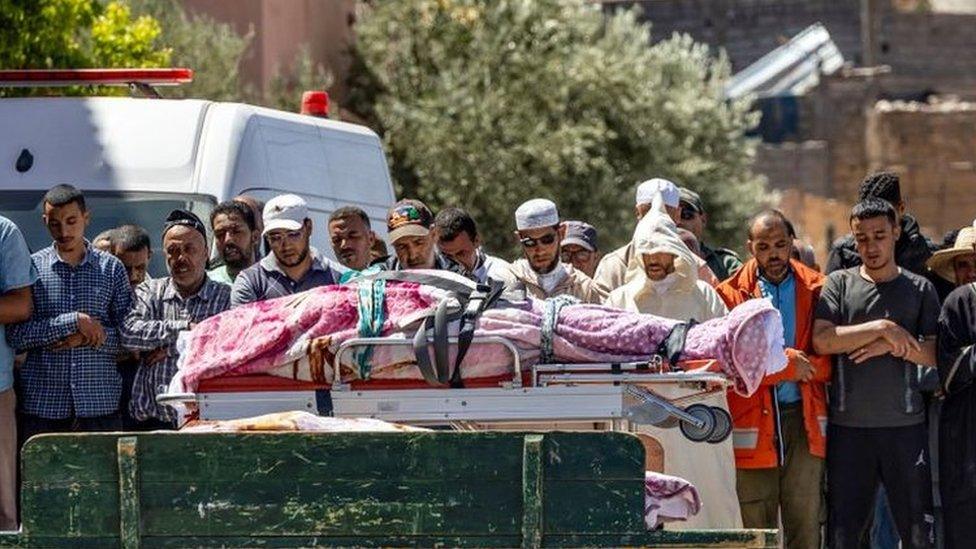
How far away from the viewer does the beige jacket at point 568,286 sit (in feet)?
36.4

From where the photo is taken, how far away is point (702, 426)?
8336 mm

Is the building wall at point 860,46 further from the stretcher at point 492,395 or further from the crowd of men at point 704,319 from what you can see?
the stretcher at point 492,395

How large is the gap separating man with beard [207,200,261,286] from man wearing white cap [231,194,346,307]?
686 mm

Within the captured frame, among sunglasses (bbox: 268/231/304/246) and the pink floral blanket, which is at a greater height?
sunglasses (bbox: 268/231/304/246)

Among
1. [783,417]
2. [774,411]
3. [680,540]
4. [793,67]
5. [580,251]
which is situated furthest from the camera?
[793,67]

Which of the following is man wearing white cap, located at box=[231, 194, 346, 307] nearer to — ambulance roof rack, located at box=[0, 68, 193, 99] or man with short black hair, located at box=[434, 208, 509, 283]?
man with short black hair, located at box=[434, 208, 509, 283]

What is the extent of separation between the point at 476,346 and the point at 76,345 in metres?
2.56

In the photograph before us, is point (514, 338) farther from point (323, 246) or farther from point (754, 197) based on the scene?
point (754, 197)

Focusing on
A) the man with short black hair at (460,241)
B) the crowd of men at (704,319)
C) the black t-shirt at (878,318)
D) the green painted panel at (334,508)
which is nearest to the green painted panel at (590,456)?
the green painted panel at (334,508)

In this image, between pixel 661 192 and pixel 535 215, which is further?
pixel 661 192

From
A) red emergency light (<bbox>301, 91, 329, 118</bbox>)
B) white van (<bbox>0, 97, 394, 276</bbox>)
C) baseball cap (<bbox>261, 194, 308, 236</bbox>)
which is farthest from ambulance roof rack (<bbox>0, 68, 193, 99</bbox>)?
baseball cap (<bbox>261, 194, 308, 236</bbox>)

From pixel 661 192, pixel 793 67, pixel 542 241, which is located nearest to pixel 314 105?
pixel 661 192

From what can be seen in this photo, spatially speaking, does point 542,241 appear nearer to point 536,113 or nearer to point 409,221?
point 409,221

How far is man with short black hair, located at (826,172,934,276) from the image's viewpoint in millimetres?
11180
